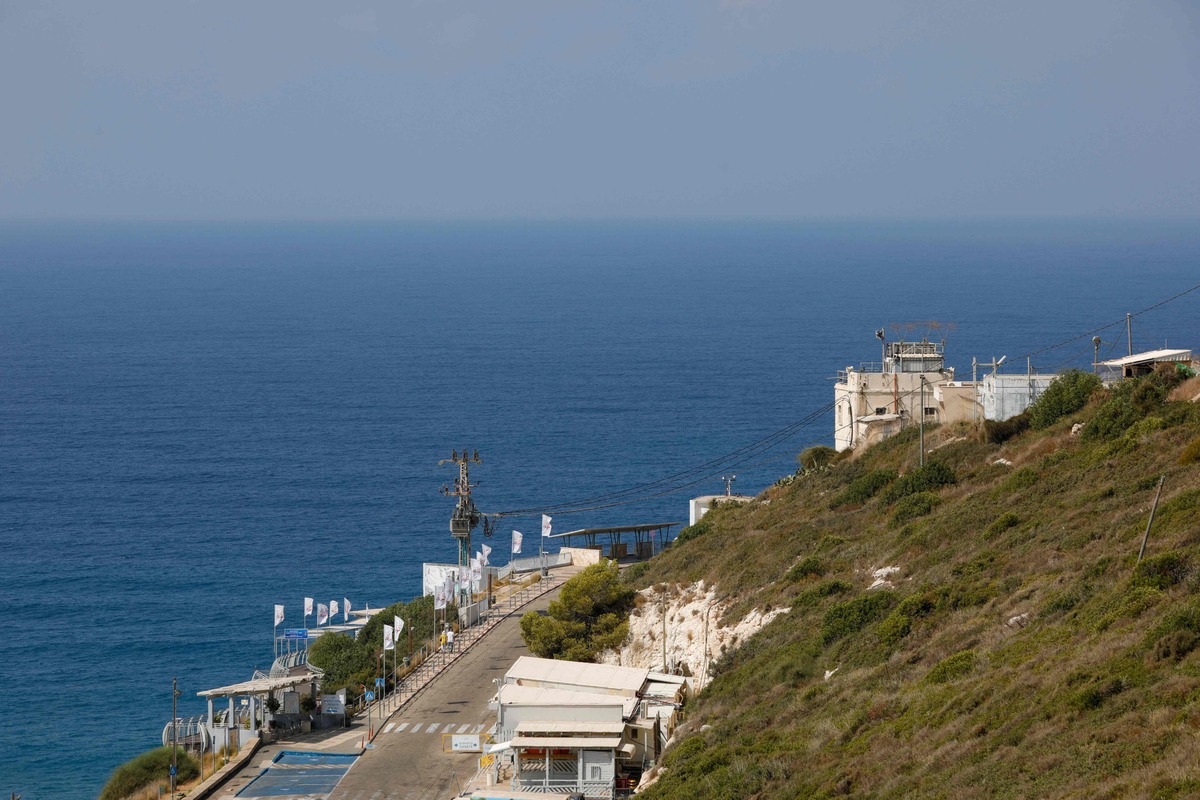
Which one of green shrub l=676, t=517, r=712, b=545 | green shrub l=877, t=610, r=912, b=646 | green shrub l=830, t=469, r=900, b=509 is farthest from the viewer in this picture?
green shrub l=676, t=517, r=712, b=545

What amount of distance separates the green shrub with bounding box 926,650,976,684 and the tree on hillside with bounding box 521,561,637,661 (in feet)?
58.7

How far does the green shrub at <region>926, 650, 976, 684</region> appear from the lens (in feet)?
89.2

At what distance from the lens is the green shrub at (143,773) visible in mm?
40269

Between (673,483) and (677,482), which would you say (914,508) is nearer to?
(673,483)

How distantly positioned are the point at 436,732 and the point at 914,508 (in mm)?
14804

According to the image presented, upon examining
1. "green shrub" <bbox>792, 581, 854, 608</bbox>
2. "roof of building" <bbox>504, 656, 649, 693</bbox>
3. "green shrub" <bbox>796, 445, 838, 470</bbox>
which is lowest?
"roof of building" <bbox>504, 656, 649, 693</bbox>

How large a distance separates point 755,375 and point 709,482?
48.2m

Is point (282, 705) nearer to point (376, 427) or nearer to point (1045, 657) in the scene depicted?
point (1045, 657)

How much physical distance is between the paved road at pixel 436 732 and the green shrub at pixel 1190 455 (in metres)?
18.5

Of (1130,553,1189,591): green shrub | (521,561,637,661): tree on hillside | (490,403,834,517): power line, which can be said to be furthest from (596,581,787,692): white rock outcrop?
(490,403,834,517): power line

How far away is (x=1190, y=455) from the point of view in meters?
36.0

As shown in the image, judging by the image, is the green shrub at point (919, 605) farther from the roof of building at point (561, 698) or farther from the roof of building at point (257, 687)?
the roof of building at point (257, 687)

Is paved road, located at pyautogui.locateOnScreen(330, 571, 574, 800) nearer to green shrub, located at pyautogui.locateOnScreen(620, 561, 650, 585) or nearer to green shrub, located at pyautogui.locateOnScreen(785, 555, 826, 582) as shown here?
green shrub, located at pyautogui.locateOnScreen(620, 561, 650, 585)

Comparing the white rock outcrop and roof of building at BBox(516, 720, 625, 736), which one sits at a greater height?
the white rock outcrop
